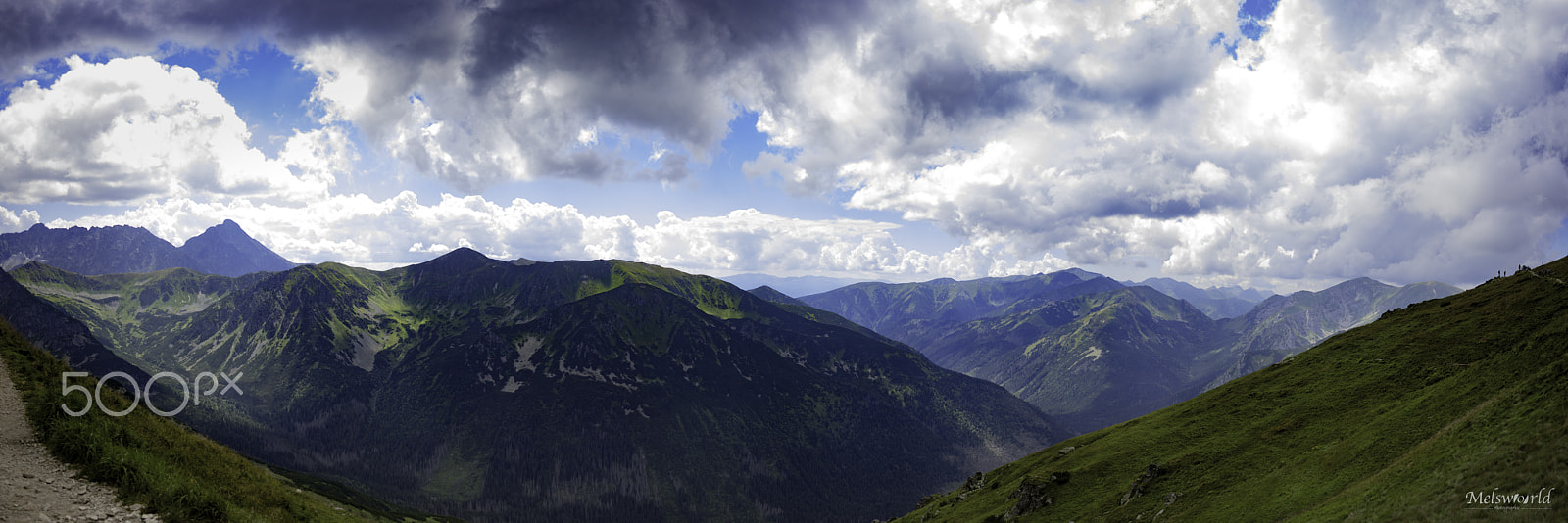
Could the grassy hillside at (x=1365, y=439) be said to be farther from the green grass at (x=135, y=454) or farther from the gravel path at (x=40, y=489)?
the gravel path at (x=40, y=489)

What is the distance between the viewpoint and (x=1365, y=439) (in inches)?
2500

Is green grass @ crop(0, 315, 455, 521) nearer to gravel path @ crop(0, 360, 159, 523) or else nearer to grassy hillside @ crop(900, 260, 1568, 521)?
gravel path @ crop(0, 360, 159, 523)

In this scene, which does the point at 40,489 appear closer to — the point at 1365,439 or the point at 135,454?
the point at 135,454

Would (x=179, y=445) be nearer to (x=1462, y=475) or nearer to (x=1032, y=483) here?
(x=1462, y=475)

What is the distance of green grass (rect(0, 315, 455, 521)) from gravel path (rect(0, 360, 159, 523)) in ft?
1.53

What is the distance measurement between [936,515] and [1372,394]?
76993mm

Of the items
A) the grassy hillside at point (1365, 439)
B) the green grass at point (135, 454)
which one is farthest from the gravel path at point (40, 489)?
the grassy hillside at point (1365, 439)

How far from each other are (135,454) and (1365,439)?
102m

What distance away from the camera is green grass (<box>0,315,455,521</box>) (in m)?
28.8

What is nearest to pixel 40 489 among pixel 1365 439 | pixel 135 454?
pixel 135 454

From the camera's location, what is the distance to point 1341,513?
4591 cm

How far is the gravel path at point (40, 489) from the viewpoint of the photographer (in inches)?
993

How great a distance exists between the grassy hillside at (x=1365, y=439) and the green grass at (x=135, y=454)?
73.4m

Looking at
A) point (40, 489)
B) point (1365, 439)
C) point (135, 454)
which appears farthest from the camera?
point (1365, 439)
